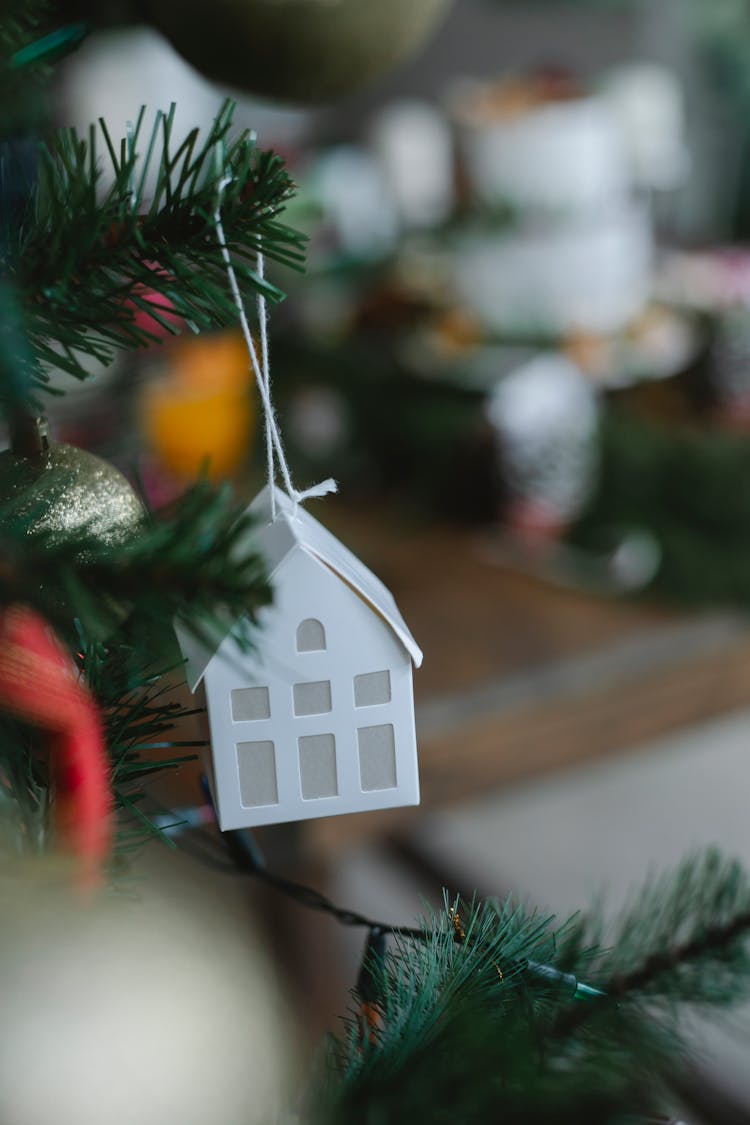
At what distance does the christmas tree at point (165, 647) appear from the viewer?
0.60ft

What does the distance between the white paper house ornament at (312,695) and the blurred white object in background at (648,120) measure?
157 cm

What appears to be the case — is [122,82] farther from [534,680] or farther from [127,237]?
[127,237]

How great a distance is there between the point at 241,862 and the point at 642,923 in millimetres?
96

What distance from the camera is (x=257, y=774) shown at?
0.25 meters

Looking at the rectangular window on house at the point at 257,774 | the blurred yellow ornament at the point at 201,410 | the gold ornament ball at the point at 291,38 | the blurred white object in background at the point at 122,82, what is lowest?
the rectangular window on house at the point at 257,774

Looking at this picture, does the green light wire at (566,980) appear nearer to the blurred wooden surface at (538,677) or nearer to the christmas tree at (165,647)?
the christmas tree at (165,647)

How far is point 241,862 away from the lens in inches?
10.8

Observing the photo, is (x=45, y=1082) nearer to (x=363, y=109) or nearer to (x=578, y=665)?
(x=578, y=665)

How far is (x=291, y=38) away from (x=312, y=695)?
22 cm

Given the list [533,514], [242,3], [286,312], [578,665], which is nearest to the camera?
[242,3]

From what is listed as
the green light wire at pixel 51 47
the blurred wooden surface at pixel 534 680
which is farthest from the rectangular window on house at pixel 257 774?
the blurred wooden surface at pixel 534 680

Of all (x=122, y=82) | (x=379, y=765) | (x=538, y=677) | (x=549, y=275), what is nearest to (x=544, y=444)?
(x=549, y=275)

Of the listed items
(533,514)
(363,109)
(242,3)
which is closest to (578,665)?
(533,514)

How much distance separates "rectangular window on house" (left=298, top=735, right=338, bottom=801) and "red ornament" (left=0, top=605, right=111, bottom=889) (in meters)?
0.05
